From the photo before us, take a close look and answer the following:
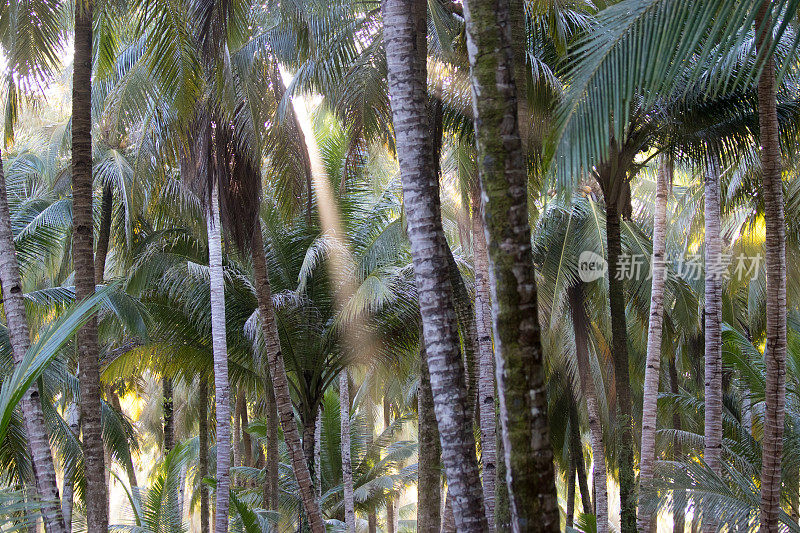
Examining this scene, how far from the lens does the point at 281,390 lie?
30.8 ft

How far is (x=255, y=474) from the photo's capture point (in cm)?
1898

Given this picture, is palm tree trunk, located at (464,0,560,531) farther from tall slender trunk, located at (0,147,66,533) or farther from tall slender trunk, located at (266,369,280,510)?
tall slender trunk, located at (266,369,280,510)

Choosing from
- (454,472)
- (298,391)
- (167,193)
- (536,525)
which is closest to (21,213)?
(167,193)

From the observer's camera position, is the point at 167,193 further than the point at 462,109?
Yes

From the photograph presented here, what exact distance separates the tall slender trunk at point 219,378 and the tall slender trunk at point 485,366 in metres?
3.57

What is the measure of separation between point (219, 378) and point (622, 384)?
5551mm

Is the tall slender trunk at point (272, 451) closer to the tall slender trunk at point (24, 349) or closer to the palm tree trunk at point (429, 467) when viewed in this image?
the palm tree trunk at point (429, 467)

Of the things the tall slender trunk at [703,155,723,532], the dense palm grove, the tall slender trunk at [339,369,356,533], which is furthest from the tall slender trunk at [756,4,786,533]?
the tall slender trunk at [339,369,356,533]

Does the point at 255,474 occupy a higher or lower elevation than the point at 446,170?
lower

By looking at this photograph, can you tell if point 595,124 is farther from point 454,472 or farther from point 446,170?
point 446,170

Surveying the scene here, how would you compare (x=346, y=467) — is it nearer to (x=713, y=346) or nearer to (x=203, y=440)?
(x=203, y=440)

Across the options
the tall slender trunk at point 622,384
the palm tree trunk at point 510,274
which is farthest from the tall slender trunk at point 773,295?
the palm tree trunk at point 510,274

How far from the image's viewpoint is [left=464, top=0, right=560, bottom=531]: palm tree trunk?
3.66 m

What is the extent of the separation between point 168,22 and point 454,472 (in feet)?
18.3
